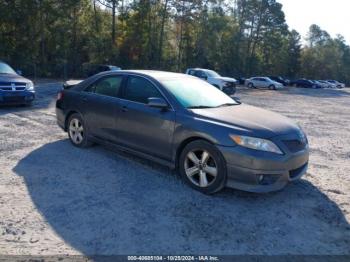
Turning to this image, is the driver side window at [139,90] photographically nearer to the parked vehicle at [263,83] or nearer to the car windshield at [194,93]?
the car windshield at [194,93]

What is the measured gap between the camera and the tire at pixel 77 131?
22.2 feet

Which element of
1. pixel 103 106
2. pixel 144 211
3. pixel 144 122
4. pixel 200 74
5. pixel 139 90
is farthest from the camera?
pixel 200 74

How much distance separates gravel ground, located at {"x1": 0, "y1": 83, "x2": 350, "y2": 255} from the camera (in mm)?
3678

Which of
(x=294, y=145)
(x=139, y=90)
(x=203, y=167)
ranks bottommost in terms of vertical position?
(x=203, y=167)

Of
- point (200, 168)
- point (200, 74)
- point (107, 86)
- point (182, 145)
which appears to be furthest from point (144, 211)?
point (200, 74)

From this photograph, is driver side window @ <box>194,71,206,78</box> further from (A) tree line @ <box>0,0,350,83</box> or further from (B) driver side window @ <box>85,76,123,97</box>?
(B) driver side window @ <box>85,76,123,97</box>

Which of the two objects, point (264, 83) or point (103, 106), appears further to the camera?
point (264, 83)

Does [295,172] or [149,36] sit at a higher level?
[149,36]

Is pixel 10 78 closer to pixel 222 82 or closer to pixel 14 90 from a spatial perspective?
pixel 14 90

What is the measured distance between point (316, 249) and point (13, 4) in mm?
31844

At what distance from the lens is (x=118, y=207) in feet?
14.6

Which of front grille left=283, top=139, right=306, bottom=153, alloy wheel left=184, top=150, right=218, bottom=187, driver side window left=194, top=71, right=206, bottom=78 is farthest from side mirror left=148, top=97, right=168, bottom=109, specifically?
driver side window left=194, top=71, right=206, bottom=78

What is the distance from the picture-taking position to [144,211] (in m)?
4.39

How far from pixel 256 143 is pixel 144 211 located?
1630 millimetres
